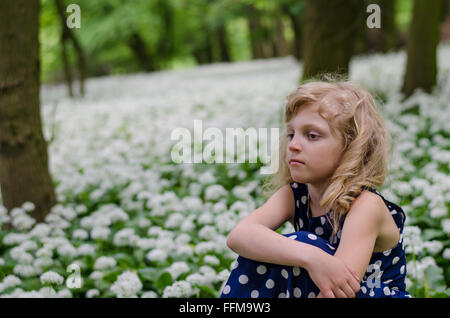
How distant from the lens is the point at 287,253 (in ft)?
5.65

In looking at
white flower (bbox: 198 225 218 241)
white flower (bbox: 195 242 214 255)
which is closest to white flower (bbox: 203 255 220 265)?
white flower (bbox: 195 242 214 255)

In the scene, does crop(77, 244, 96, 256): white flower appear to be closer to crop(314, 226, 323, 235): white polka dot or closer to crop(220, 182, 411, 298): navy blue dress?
crop(220, 182, 411, 298): navy blue dress

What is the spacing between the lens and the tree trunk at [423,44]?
7102 mm

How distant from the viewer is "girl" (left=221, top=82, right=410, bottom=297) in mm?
1709

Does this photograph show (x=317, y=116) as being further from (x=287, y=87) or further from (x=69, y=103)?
(x=69, y=103)

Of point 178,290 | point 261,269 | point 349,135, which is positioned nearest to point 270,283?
point 261,269

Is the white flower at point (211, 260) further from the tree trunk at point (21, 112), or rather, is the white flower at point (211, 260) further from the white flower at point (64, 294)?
the tree trunk at point (21, 112)

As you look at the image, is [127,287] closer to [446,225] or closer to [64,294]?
[64,294]

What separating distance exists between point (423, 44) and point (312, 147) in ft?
20.4

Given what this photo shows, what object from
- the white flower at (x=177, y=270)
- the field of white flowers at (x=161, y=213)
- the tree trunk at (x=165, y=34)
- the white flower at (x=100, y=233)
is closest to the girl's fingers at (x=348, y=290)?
the field of white flowers at (x=161, y=213)

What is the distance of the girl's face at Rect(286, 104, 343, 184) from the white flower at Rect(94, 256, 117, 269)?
1.81 meters

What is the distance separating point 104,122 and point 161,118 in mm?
1153
